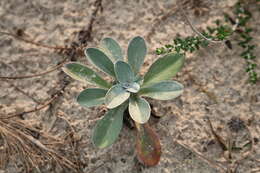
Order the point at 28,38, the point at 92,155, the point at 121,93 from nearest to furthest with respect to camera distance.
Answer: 1. the point at 121,93
2. the point at 92,155
3. the point at 28,38

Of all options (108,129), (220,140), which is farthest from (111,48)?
(220,140)

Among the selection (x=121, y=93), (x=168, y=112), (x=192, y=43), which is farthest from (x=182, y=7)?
(x=121, y=93)

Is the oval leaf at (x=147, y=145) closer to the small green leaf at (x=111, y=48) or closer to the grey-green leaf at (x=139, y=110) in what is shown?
the grey-green leaf at (x=139, y=110)

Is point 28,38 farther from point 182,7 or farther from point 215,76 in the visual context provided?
point 215,76

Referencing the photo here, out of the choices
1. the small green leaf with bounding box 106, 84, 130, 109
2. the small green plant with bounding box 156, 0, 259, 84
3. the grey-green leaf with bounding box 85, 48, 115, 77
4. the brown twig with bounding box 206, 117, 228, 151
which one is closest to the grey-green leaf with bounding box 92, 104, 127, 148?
the small green leaf with bounding box 106, 84, 130, 109

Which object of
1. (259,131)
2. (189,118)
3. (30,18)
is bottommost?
(259,131)

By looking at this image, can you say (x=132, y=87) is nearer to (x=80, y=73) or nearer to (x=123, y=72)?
(x=123, y=72)

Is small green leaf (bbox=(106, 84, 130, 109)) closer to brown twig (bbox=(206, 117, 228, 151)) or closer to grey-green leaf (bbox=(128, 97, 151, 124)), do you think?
grey-green leaf (bbox=(128, 97, 151, 124))
